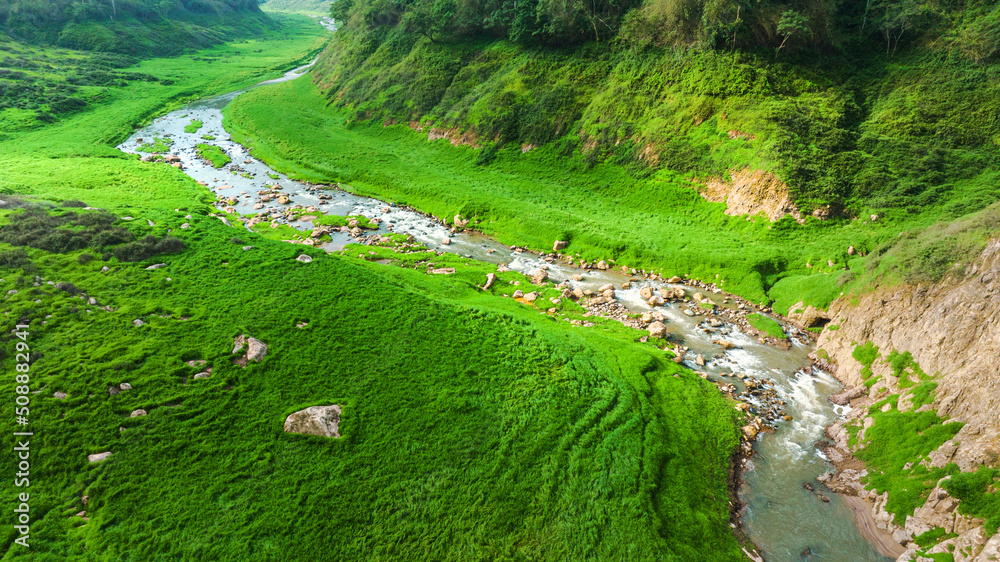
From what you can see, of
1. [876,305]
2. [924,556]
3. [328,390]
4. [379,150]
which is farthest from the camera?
[379,150]

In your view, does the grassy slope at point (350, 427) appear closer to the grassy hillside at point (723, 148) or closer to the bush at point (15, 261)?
the bush at point (15, 261)

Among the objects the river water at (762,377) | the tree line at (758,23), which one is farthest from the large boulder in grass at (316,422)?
the tree line at (758,23)

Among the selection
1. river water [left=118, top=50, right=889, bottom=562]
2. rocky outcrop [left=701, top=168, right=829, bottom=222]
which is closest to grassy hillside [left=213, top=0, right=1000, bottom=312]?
rocky outcrop [left=701, top=168, right=829, bottom=222]

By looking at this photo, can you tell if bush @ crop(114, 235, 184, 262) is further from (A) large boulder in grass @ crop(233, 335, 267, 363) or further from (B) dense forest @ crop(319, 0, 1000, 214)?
(B) dense forest @ crop(319, 0, 1000, 214)

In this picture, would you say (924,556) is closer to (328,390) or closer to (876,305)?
(876,305)

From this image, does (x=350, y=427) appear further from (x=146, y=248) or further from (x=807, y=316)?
(x=807, y=316)

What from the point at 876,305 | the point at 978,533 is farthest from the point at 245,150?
the point at 978,533
